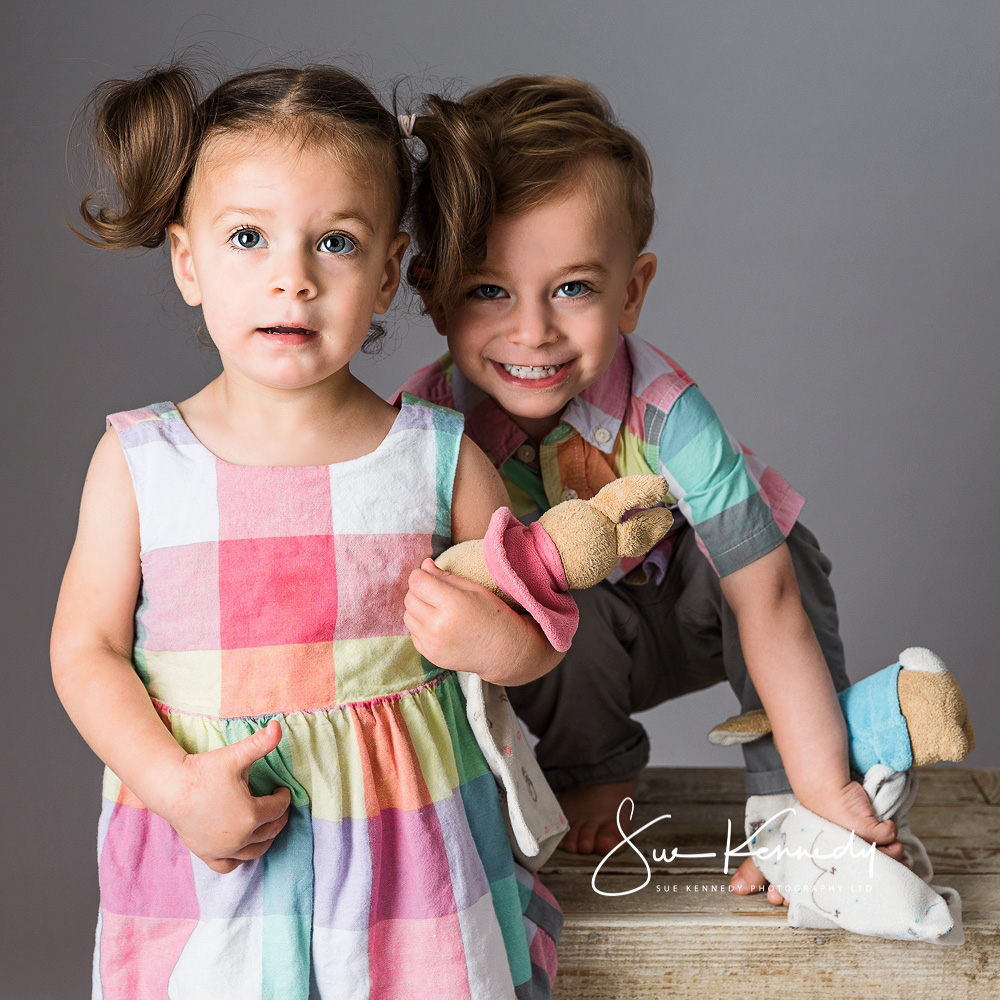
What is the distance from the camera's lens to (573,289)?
1.24 metres

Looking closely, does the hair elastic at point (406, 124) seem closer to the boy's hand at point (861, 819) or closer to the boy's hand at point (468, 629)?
the boy's hand at point (468, 629)

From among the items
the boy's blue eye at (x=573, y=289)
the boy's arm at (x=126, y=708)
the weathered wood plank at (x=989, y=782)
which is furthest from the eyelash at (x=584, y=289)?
the weathered wood plank at (x=989, y=782)

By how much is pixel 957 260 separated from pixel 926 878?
125 centimetres

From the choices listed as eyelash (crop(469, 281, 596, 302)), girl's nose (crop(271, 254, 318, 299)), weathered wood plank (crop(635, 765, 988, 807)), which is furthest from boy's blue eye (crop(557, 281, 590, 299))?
weathered wood plank (crop(635, 765, 988, 807))

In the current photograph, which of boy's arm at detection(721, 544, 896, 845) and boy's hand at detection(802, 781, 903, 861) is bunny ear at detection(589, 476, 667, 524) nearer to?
boy's arm at detection(721, 544, 896, 845)

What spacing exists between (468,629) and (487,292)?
39 cm

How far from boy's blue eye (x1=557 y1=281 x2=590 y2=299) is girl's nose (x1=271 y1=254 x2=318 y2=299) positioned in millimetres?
326

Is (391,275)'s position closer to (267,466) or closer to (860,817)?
(267,466)

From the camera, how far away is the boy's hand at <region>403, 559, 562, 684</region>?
1.00 m

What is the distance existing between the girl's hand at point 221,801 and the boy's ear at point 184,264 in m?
0.36

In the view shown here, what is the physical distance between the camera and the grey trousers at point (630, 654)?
1.46 metres

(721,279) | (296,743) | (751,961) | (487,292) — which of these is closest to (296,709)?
(296,743)

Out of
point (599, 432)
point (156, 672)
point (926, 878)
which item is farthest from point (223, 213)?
point (926, 878)

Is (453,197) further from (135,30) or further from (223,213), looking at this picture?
(135,30)
